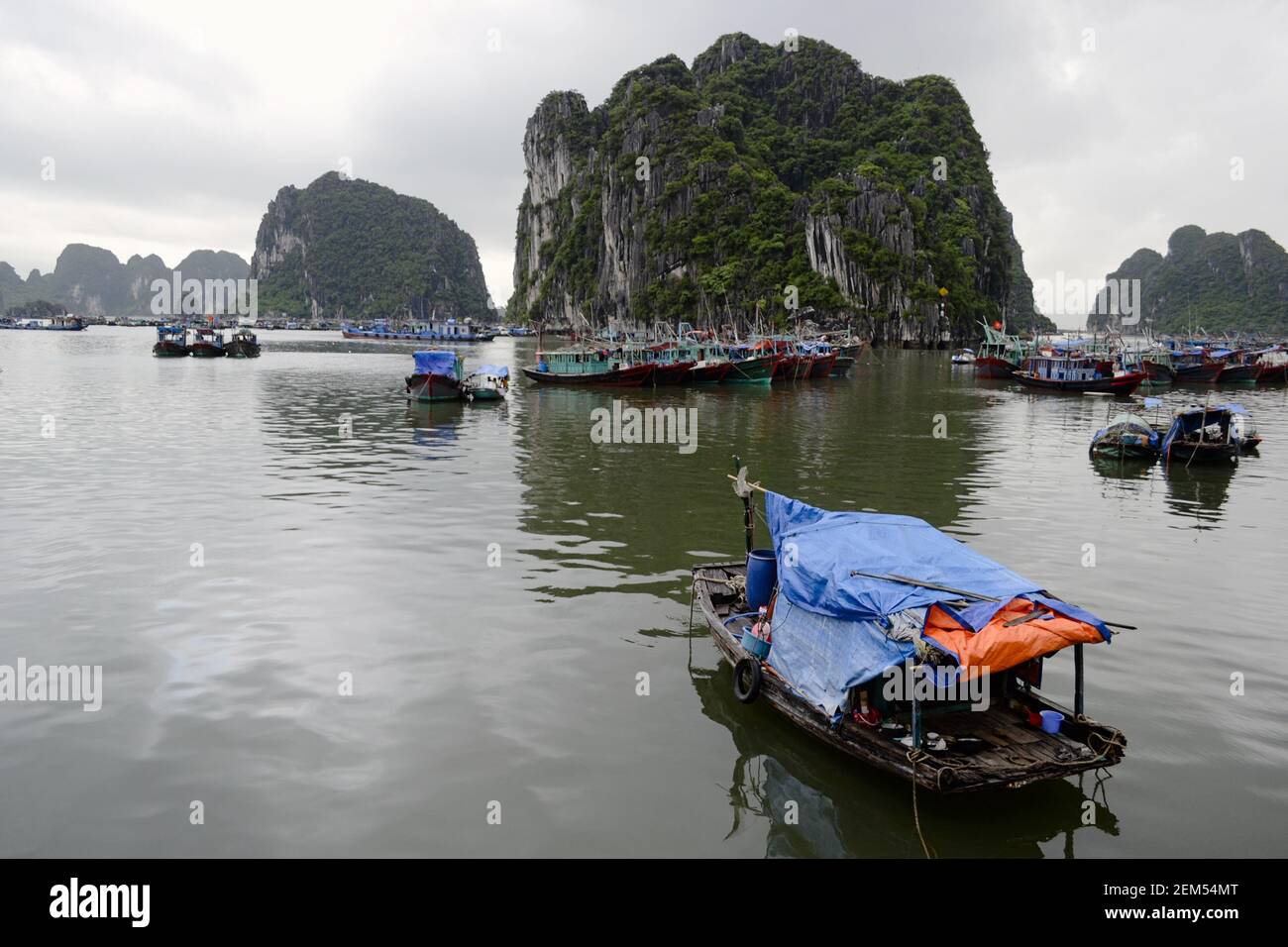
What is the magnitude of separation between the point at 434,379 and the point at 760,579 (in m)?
36.5

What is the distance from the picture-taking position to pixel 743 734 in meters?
9.75

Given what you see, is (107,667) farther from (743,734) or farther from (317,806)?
(743,734)

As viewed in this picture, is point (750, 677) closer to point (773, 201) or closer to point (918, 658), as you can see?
point (918, 658)

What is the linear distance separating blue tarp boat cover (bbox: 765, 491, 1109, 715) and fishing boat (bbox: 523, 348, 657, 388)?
45.4m

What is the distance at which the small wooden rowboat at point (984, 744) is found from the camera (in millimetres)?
7559

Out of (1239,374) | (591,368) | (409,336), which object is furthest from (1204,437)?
(409,336)

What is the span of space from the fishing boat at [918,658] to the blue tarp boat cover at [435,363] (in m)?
37.9

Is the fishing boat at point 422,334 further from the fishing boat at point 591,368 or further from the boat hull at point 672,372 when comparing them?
the boat hull at point 672,372

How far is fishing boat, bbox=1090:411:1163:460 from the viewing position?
2842 cm

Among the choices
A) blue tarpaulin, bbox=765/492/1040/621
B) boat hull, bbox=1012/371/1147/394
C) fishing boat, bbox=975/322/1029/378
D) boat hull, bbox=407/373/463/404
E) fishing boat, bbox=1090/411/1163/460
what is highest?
fishing boat, bbox=975/322/1029/378

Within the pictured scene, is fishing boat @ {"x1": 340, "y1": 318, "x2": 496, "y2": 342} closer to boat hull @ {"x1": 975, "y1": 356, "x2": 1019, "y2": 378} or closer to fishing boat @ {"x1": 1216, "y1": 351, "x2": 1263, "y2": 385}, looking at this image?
boat hull @ {"x1": 975, "y1": 356, "x2": 1019, "y2": 378}

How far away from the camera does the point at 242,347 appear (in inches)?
3275

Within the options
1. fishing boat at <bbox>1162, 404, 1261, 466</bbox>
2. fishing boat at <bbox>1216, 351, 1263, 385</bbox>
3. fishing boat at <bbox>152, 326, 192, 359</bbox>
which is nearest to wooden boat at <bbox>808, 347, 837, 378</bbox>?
fishing boat at <bbox>1216, 351, 1263, 385</bbox>
